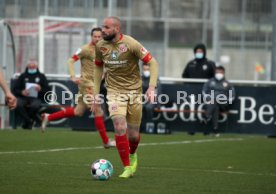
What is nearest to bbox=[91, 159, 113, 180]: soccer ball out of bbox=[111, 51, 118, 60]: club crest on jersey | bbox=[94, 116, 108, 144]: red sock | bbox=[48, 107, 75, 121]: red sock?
bbox=[111, 51, 118, 60]: club crest on jersey

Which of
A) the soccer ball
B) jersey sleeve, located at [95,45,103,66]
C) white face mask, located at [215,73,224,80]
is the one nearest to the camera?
the soccer ball

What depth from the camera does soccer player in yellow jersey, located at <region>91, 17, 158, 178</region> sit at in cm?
1297

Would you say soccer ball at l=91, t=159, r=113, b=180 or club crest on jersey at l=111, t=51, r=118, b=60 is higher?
club crest on jersey at l=111, t=51, r=118, b=60

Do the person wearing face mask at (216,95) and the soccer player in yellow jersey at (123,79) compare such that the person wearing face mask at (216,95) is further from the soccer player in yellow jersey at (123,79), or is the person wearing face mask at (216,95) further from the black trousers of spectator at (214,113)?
the soccer player in yellow jersey at (123,79)

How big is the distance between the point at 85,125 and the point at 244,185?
11954mm

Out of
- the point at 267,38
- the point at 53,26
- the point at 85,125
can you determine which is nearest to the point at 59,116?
the point at 85,125

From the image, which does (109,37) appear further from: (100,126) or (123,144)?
(100,126)

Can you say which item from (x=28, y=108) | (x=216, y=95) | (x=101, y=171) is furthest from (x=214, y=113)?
(x=101, y=171)

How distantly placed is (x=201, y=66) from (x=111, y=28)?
1115 cm

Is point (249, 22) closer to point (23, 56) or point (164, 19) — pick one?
point (164, 19)

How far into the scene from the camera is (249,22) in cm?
3167

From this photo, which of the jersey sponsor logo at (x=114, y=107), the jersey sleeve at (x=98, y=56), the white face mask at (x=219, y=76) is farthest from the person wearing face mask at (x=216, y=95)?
the jersey sponsor logo at (x=114, y=107)

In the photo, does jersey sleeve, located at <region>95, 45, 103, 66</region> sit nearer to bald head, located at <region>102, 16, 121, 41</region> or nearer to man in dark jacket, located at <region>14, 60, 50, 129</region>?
bald head, located at <region>102, 16, 121, 41</region>

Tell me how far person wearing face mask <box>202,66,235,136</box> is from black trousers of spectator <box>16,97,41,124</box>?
4.09 meters
